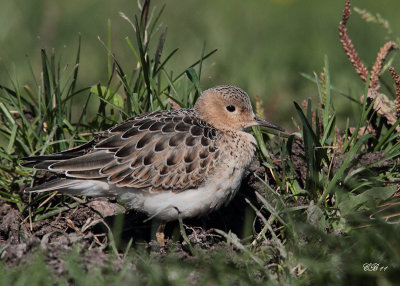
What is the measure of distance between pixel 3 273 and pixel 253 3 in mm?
9416

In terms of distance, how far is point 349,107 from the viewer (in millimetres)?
8938

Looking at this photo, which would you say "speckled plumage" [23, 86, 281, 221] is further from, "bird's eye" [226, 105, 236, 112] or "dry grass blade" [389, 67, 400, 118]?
"dry grass blade" [389, 67, 400, 118]

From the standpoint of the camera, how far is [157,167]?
559 centimetres

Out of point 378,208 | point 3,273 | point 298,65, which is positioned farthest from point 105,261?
point 298,65

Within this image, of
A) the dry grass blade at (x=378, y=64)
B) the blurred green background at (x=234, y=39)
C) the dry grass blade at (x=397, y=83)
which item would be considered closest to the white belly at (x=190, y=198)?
the dry grass blade at (x=397, y=83)

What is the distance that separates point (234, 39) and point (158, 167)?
595 cm

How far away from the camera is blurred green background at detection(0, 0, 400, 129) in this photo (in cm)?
956

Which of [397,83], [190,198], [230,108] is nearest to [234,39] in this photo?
[230,108]

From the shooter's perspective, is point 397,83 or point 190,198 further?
point 397,83

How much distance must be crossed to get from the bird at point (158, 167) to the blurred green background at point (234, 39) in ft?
10.5

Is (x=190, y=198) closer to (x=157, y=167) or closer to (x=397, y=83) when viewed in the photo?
(x=157, y=167)

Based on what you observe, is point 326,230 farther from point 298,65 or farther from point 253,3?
point 253,3

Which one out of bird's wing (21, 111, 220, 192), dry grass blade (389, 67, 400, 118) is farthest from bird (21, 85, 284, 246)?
dry grass blade (389, 67, 400, 118)

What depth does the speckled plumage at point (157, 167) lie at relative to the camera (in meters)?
5.53
